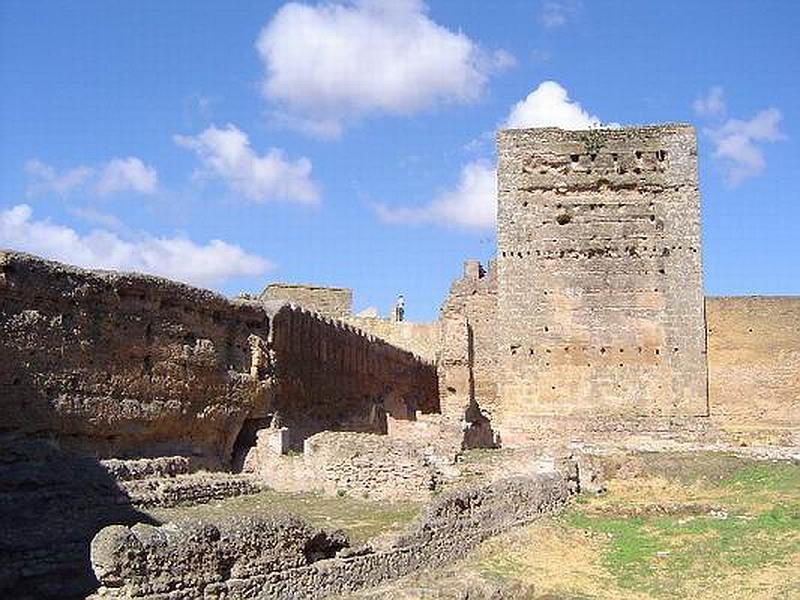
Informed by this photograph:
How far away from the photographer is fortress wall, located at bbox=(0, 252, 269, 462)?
42.5 ft

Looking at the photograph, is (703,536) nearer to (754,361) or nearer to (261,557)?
(261,557)

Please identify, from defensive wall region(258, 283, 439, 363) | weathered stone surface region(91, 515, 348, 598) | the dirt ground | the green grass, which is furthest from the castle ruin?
defensive wall region(258, 283, 439, 363)

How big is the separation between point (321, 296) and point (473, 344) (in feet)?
47.0

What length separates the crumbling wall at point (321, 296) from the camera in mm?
38062

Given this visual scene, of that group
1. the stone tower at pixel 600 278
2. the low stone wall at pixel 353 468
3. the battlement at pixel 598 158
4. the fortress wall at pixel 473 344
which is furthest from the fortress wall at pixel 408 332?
the low stone wall at pixel 353 468

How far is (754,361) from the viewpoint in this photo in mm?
25594

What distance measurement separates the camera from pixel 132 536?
26.7 feet

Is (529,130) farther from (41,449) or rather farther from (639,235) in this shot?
(41,449)

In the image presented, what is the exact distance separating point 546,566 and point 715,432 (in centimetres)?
1244

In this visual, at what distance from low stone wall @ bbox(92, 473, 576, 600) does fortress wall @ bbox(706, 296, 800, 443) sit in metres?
13.5

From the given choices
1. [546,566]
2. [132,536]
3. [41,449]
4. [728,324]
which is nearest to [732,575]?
[546,566]

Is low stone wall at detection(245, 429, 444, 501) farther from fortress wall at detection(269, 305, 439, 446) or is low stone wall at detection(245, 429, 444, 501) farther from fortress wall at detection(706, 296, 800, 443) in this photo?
fortress wall at detection(706, 296, 800, 443)

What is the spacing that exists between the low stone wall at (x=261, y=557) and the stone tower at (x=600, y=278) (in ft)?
38.2

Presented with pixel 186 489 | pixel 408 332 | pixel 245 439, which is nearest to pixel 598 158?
pixel 245 439
